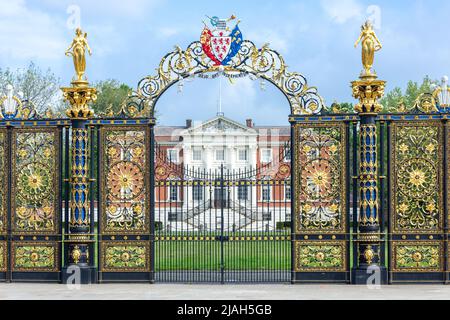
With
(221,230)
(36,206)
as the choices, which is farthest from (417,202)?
(36,206)

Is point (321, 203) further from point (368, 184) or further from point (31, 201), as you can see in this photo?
point (31, 201)

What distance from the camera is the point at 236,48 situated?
597 inches

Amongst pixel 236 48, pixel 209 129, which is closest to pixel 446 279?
pixel 236 48

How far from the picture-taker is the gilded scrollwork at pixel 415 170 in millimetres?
15195

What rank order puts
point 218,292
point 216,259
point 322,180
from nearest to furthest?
point 218,292, point 322,180, point 216,259

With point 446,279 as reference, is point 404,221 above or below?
above

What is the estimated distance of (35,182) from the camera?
15727 millimetres

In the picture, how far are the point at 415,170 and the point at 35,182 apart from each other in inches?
270

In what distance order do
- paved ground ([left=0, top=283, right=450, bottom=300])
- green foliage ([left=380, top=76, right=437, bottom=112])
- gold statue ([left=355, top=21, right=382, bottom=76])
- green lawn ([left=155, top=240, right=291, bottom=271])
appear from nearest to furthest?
paved ground ([left=0, top=283, right=450, bottom=300])
gold statue ([left=355, top=21, right=382, bottom=76])
green lawn ([left=155, top=240, right=291, bottom=271])
green foliage ([left=380, top=76, right=437, bottom=112])

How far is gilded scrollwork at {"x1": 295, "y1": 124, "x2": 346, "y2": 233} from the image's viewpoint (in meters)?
15.3

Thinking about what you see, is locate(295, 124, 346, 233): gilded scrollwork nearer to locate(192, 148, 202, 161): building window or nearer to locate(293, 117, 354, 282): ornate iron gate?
locate(293, 117, 354, 282): ornate iron gate

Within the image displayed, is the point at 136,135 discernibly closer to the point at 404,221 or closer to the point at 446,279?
the point at 404,221

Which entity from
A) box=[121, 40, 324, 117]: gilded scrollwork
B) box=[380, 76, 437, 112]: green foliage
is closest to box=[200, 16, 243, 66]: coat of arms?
box=[121, 40, 324, 117]: gilded scrollwork

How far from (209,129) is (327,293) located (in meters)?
31.3
